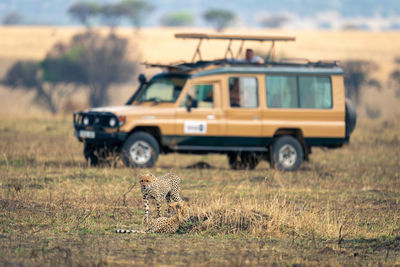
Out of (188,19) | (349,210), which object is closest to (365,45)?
(188,19)

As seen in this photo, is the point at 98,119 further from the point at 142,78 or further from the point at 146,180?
the point at 146,180

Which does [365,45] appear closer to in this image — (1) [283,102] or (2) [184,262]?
(1) [283,102]

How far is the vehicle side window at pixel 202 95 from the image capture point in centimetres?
1683

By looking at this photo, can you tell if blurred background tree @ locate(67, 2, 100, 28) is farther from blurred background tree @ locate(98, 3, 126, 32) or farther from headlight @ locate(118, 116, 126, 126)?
headlight @ locate(118, 116, 126, 126)

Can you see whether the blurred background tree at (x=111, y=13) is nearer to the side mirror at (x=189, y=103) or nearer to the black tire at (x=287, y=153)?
the black tire at (x=287, y=153)

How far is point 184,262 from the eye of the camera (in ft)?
25.9

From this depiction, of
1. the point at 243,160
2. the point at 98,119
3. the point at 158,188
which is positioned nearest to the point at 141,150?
the point at 98,119

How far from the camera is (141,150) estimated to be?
16594 mm

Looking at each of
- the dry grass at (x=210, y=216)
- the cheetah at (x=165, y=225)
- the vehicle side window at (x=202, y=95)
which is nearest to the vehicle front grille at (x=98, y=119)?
the dry grass at (x=210, y=216)

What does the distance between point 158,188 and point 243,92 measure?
23.3 feet

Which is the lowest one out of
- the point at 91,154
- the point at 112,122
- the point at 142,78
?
the point at 91,154

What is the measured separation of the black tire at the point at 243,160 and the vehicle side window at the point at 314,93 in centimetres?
152

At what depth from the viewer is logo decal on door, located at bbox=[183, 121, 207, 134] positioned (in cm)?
1677

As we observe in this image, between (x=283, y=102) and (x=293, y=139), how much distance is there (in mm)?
791
